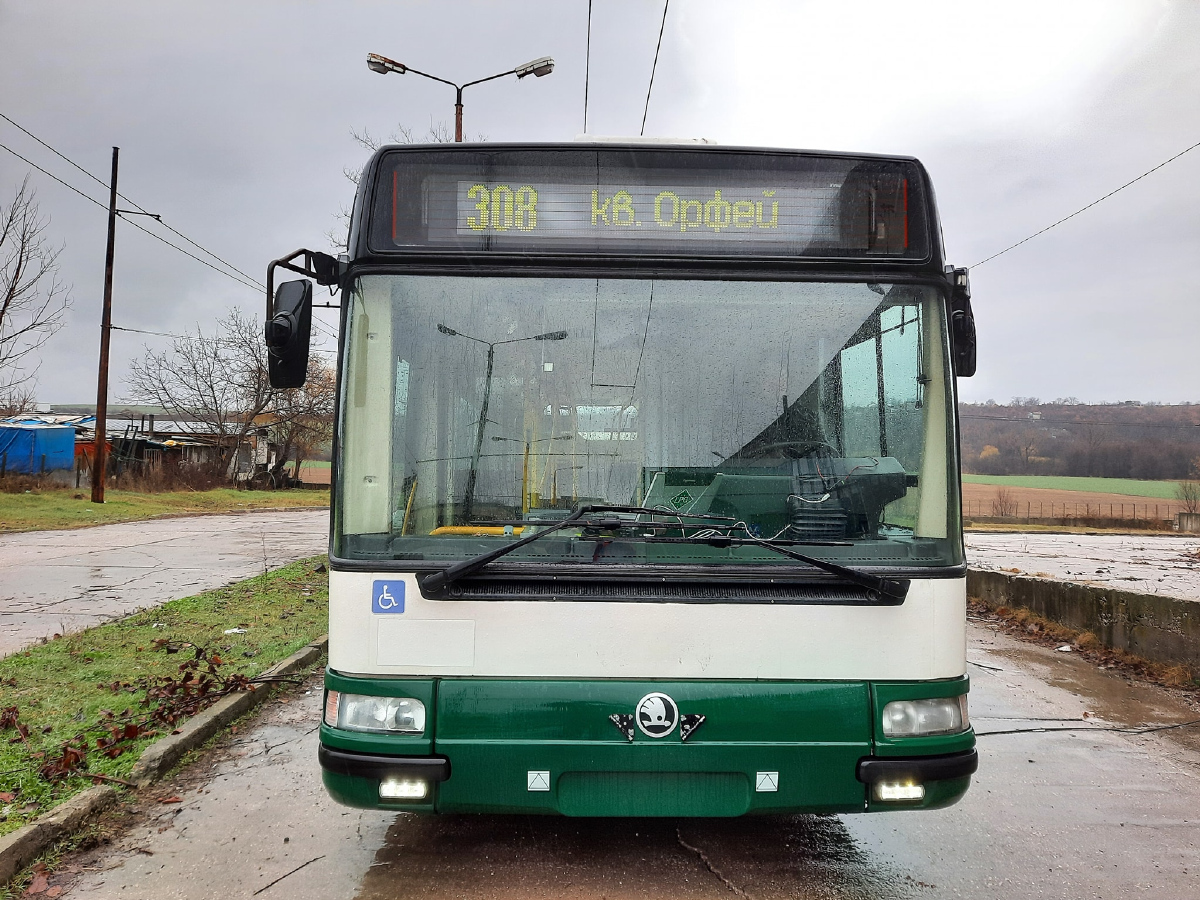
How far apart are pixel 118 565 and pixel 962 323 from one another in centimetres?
1494

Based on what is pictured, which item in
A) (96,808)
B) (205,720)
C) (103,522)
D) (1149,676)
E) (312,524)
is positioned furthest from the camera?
(312,524)

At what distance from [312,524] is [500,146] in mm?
25376

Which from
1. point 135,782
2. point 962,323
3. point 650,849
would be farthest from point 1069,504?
point 135,782

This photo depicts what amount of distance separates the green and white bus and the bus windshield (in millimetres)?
11

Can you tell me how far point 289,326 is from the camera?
→ 11.5ft

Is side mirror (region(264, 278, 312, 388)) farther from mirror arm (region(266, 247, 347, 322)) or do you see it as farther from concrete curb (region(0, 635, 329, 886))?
concrete curb (region(0, 635, 329, 886))

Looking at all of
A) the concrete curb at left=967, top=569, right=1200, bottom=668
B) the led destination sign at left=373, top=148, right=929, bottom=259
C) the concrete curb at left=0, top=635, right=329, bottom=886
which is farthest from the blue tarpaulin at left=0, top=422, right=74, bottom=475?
the led destination sign at left=373, top=148, right=929, bottom=259

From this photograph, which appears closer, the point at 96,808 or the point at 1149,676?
the point at 96,808

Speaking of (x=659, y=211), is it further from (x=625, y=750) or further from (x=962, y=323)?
(x=625, y=750)

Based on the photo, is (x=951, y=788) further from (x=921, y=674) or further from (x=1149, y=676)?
(x=1149, y=676)

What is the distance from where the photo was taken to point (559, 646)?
3.12 metres

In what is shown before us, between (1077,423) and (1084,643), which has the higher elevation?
(1077,423)

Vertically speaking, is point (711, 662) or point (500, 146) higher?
point (500, 146)

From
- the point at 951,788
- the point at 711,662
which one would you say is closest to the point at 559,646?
the point at 711,662
